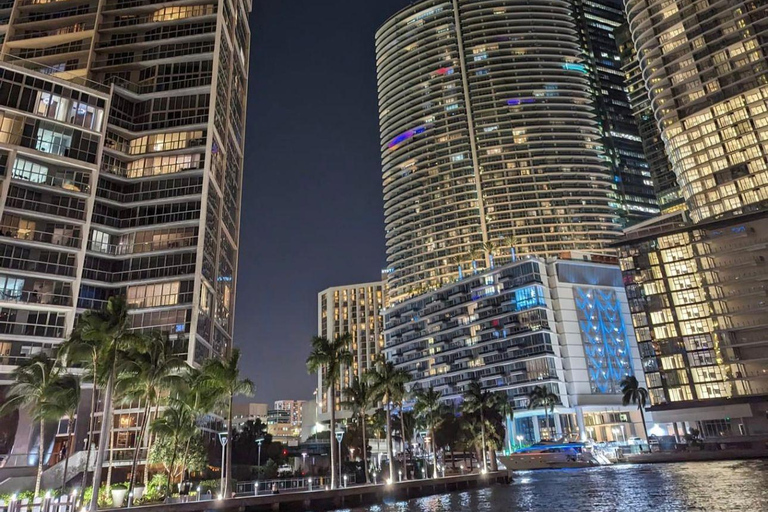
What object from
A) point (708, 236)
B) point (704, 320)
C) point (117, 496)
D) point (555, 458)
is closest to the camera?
point (117, 496)

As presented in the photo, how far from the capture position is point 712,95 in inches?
5635

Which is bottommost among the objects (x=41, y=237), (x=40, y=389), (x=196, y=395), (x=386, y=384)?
(x=196, y=395)

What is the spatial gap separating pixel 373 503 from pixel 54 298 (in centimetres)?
5883

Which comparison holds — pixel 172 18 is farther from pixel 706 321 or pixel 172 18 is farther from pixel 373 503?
pixel 706 321

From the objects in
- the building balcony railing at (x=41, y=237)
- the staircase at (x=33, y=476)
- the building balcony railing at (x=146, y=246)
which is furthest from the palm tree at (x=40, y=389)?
the building balcony railing at (x=146, y=246)

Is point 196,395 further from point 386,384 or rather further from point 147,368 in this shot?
point 386,384

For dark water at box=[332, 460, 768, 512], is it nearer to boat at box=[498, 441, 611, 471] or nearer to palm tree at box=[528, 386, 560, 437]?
boat at box=[498, 441, 611, 471]

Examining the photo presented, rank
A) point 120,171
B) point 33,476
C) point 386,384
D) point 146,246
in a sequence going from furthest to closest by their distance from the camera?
point 120,171
point 146,246
point 386,384
point 33,476

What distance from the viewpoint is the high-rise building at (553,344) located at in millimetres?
151625

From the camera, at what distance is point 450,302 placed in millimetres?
188500

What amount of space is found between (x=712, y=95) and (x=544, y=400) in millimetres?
90831

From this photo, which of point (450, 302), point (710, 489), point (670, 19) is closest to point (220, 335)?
point (710, 489)

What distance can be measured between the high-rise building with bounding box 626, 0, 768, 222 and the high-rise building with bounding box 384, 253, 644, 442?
38.1 metres

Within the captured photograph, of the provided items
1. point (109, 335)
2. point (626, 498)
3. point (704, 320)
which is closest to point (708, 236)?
point (704, 320)
